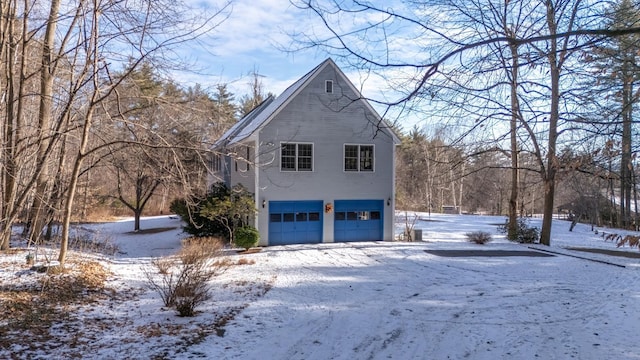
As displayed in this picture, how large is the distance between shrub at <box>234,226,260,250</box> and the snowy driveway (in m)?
3.80

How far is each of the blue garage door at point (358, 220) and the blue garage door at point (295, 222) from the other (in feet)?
3.22

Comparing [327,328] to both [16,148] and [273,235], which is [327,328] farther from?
[273,235]

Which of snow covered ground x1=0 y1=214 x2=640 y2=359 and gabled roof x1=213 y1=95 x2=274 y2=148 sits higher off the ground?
gabled roof x1=213 y1=95 x2=274 y2=148

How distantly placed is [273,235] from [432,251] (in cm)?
685

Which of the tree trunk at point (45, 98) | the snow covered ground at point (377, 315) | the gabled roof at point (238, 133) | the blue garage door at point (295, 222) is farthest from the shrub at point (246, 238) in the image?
the tree trunk at point (45, 98)

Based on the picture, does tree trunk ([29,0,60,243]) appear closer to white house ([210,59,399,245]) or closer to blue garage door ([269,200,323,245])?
white house ([210,59,399,245])

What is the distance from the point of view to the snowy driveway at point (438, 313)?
6.19m

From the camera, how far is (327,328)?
7.14 meters

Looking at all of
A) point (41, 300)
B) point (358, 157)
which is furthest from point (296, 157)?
point (41, 300)

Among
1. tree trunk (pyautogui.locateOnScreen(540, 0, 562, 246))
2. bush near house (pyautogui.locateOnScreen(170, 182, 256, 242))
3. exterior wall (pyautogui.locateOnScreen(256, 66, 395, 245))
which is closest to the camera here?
tree trunk (pyautogui.locateOnScreen(540, 0, 562, 246))

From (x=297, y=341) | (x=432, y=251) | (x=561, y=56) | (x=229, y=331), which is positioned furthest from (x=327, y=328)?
(x=432, y=251)

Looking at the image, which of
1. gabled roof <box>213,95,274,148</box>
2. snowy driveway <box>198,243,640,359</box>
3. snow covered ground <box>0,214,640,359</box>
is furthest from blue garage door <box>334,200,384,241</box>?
snowy driveway <box>198,243,640,359</box>

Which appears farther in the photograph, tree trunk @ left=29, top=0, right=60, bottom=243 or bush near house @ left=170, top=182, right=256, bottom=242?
bush near house @ left=170, top=182, right=256, bottom=242

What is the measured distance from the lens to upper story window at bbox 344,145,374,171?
20.6 m
